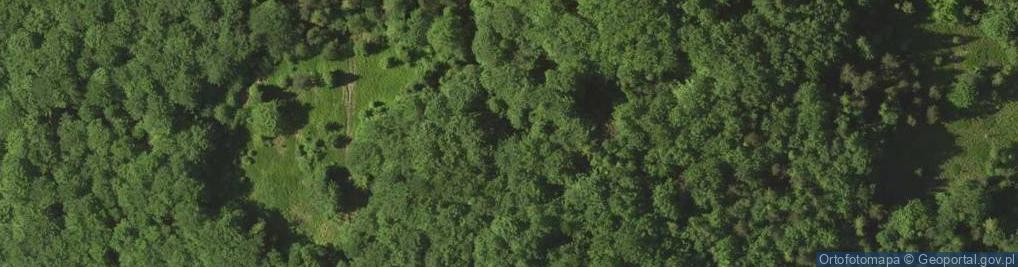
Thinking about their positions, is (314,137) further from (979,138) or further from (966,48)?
(979,138)

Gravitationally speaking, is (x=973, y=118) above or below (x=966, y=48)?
below

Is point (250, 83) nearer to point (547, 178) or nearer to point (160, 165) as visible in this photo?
point (160, 165)

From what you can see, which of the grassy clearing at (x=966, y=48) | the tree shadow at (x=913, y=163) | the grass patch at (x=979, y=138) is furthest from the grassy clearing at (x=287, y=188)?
the grassy clearing at (x=966, y=48)

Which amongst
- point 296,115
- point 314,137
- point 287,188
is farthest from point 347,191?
point 296,115

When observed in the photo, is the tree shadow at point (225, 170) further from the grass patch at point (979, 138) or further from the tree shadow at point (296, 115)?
the grass patch at point (979, 138)

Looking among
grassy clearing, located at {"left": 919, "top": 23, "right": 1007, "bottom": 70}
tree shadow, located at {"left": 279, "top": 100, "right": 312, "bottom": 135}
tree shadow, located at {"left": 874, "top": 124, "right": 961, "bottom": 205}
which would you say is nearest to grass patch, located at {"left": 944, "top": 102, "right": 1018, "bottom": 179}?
tree shadow, located at {"left": 874, "top": 124, "right": 961, "bottom": 205}

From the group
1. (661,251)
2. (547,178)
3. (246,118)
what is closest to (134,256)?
(246,118)

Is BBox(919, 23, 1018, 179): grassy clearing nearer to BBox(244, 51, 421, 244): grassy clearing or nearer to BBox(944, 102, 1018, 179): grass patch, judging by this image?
BBox(944, 102, 1018, 179): grass patch
